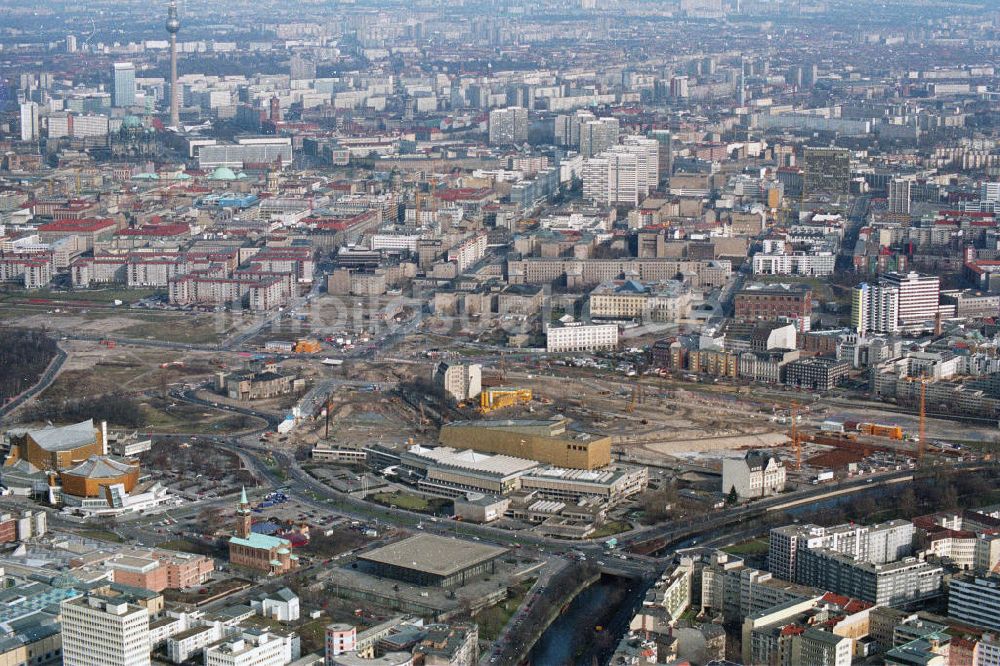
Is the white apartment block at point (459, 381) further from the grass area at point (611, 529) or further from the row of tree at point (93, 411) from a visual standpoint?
the grass area at point (611, 529)

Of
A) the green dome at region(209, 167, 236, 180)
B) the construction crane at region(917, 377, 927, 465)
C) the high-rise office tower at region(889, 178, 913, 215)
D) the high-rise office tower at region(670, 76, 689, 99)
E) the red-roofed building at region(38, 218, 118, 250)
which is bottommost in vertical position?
the construction crane at region(917, 377, 927, 465)

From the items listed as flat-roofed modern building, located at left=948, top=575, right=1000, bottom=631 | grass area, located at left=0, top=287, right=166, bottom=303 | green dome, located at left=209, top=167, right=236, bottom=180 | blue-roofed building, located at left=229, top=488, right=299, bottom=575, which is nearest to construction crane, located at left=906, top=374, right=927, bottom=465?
flat-roofed modern building, located at left=948, top=575, right=1000, bottom=631

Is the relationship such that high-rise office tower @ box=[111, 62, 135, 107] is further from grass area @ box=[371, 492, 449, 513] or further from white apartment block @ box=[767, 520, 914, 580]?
white apartment block @ box=[767, 520, 914, 580]

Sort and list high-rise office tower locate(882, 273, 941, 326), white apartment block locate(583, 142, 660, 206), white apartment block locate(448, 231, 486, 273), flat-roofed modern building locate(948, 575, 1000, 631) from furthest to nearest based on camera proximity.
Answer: white apartment block locate(583, 142, 660, 206), white apartment block locate(448, 231, 486, 273), high-rise office tower locate(882, 273, 941, 326), flat-roofed modern building locate(948, 575, 1000, 631)

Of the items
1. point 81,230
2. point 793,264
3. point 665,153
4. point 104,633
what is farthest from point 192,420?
point 665,153

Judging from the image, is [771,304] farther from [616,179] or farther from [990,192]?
[616,179]

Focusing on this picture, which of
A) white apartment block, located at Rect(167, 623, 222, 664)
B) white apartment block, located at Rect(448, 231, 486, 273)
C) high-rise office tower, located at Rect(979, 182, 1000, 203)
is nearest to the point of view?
white apartment block, located at Rect(167, 623, 222, 664)

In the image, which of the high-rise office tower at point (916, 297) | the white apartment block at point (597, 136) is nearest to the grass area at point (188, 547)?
the high-rise office tower at point (916, 297)

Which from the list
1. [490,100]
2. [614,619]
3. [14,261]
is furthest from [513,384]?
[490,100]

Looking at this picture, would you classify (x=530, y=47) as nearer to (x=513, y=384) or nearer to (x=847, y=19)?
(x=847, y=19)
